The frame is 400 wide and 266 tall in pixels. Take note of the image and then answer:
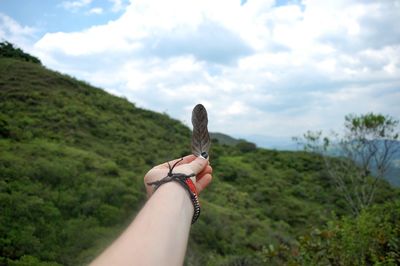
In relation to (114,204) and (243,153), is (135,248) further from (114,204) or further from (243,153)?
(243,153)

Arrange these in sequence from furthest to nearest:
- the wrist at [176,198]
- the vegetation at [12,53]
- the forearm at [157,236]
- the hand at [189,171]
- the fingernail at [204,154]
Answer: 1. the vegetation at [12,53]
2. the fingernail at [204,154]
3. the hand at [189,171]
4. the wrist at [176,198]
5. the forearm at [157,236]

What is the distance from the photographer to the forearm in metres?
1.05

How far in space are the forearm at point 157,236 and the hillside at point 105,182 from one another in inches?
154

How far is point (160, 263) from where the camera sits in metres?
1.07

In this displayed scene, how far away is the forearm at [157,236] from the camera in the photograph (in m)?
1.05

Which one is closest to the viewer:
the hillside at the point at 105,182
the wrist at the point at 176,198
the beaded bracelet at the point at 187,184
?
the wrist at the point at 176,198

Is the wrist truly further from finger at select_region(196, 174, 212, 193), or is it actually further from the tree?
the tree

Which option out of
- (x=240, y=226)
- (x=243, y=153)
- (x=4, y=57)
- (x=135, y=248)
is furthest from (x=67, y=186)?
(x=4, y=57)

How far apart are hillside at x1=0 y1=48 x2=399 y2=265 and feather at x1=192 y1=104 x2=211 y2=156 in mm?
3399

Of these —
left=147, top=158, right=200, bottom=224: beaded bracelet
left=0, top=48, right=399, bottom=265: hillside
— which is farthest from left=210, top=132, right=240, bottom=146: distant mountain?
left=147, top=158, right=200, bottom=224: beaded bracelet

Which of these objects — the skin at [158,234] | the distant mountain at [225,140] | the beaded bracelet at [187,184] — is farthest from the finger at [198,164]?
the distant mountain at [225,140]

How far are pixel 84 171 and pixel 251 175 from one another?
1145 centimetres

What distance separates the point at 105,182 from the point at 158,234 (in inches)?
400

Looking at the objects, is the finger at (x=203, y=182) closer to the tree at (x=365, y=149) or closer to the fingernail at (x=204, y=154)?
the fingernail at (x=204, y=154)
